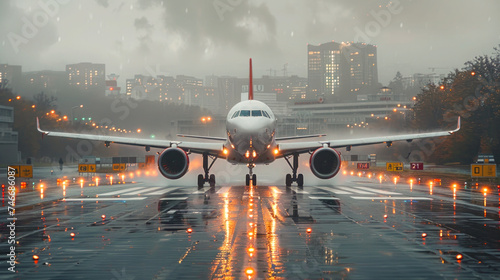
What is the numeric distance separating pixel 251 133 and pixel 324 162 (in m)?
5.25

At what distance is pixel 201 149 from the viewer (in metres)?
37.9

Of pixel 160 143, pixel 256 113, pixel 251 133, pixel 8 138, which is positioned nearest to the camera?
pixel 251 133

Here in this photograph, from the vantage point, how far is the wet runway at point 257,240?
11.3 m

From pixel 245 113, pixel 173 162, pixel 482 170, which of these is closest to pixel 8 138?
pixel 173 162

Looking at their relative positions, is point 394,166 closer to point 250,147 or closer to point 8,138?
point 250,147

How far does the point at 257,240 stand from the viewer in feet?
49.4

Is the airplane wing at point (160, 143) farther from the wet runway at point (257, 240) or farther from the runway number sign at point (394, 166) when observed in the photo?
the runway number sign at point (394, 166)

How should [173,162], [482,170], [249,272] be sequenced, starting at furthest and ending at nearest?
[482,170]
[173,162]
[249,272]

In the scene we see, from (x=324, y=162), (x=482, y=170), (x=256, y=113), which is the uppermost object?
(x=256, y=113)

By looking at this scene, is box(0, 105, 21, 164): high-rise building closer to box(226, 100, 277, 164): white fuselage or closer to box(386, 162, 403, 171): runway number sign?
box(386, 162, 403, 171): runway number sign

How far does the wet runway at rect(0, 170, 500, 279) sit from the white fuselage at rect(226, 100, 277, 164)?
7259 millimetres

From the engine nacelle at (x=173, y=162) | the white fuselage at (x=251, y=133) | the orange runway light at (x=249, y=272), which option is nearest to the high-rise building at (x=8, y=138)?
the engine nacelle at (x=173, y=162)

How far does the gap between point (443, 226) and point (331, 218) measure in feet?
12.5

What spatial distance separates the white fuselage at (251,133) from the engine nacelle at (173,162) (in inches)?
116
